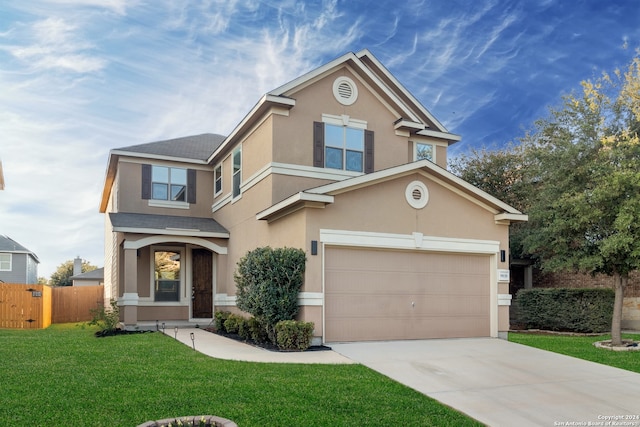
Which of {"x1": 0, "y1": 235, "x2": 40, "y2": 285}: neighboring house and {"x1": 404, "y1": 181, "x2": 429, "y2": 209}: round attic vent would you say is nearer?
{"x1": 404, "y1": 181, "x2": 429, "y2": 209}: round attic vent

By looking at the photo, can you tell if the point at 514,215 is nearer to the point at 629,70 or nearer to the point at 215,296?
the point at 629,70

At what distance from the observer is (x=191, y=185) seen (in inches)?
776

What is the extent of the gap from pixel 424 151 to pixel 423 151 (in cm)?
4

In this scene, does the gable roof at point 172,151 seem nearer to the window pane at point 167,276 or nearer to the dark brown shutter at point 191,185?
the dark brown shutter at point 191,185

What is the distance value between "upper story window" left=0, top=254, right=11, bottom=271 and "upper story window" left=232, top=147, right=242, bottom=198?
25.6 metres

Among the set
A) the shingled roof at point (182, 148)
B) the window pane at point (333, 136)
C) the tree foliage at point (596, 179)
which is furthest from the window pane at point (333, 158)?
the shingled roof at point (182, 148)

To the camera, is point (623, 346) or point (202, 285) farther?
point (202, 285)

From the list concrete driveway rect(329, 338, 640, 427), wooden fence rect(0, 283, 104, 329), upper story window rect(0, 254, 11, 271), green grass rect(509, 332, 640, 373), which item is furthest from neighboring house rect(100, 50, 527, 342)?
upper story window rect(0, 254, 11, 271)

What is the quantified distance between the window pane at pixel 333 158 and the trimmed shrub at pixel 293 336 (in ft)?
17.2

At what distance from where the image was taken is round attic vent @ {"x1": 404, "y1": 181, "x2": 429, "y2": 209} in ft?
43.2

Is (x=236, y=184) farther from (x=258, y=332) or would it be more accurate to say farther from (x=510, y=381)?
(x=510, y=381)

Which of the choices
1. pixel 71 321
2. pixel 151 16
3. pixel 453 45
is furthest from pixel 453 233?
pixel 71 321

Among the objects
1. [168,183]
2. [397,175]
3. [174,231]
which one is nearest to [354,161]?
[397,175]

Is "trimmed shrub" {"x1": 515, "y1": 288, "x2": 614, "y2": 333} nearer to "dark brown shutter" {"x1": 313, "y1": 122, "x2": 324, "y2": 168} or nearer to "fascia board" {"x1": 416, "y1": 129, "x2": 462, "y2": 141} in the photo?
"fascia board" {"x1": 416, "y1": 129, "x2": 462, "y2": 141}
